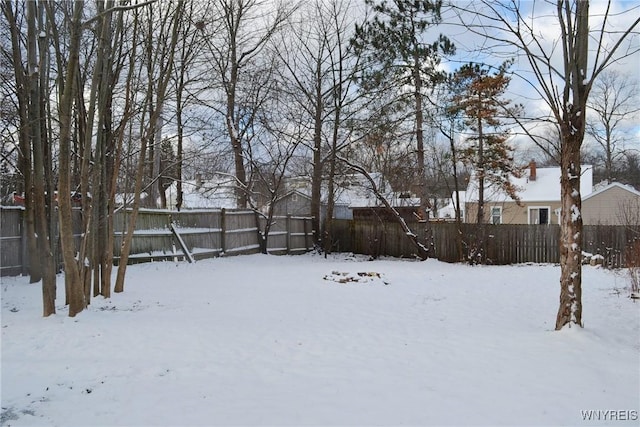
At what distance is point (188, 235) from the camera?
13.0m

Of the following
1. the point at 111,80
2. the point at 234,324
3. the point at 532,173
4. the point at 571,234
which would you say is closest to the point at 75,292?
the point at 234,324

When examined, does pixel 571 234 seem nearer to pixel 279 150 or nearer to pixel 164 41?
pixel 164 41

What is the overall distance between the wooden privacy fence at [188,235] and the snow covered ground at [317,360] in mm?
1536

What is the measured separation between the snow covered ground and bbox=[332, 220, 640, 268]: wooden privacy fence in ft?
17.9

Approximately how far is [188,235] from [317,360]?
30.4ft

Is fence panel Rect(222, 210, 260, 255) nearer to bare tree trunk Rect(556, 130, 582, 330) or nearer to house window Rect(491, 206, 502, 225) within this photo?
bare tree trunk Rect(556, 130, 582, 330)

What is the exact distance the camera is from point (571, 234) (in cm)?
507

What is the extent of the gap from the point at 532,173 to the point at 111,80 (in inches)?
946

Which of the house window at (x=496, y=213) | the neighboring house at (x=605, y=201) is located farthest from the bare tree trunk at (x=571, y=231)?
the house window at (x=496, y=213)

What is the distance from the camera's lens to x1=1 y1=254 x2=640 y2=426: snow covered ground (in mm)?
3242

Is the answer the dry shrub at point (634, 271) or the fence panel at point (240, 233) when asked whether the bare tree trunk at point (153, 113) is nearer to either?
the fence panel at point (240, 233)

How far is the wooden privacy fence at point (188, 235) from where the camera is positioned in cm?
925

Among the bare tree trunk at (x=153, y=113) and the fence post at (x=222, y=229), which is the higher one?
the bare tree trunk at (x=153, y=113)

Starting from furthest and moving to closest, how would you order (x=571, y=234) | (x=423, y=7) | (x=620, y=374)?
(x=423, y=7) → (x=571, y=234) → (x=620, y=374)
